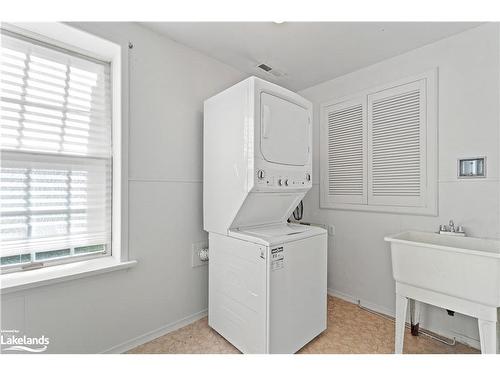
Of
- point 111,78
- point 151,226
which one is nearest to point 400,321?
point 151,226

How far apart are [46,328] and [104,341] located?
0.37m

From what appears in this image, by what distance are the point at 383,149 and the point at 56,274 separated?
2767mm

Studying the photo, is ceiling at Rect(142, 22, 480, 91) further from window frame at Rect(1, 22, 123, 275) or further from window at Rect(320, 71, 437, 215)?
window frame at Rect(1, 22, 123, 275)

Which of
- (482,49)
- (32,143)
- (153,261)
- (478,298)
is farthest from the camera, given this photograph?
(153,261)

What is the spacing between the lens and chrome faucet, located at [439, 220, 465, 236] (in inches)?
71.1

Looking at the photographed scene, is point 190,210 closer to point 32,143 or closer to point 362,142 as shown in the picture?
point 32,143

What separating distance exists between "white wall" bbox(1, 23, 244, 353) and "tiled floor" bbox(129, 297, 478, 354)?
147mm

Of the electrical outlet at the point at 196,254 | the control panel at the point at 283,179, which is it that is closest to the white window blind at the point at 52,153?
the electrical outlet at the point at 196,254

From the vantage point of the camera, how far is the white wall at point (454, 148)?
68.4 inches

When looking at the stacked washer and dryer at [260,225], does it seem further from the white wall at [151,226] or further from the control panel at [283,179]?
the white wall at [151,226]

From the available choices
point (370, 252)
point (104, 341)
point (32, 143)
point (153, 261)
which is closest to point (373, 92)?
point (370, 252)

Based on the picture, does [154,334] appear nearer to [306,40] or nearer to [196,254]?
[196,254]

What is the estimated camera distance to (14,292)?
4.43 ft

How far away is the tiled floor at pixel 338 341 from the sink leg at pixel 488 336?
0.53 metres
